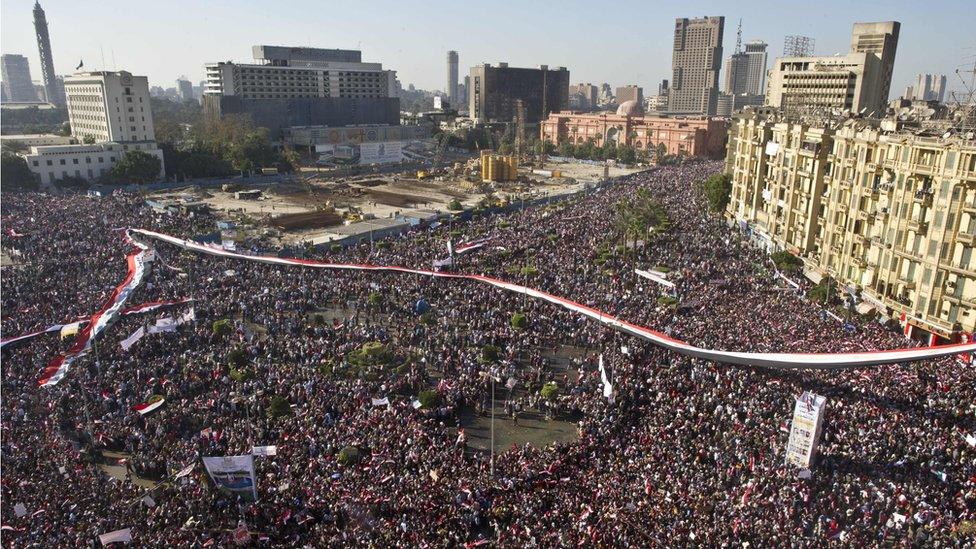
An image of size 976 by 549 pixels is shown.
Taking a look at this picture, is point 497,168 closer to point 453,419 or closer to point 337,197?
point 337,197

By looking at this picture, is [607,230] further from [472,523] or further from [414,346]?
[472,523]

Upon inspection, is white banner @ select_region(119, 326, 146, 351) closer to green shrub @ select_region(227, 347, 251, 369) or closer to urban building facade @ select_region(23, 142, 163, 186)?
green shrub @ select_region(227, 347, 251, 369)

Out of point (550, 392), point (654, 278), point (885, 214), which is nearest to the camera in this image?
point (550, 392)

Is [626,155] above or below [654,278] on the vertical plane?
above

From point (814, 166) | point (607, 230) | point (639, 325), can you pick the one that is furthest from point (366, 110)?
point (639, 325)

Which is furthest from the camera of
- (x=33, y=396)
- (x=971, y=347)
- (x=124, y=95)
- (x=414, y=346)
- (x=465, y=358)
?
(x=124, y=95)

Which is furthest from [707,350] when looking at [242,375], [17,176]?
[17,176]
